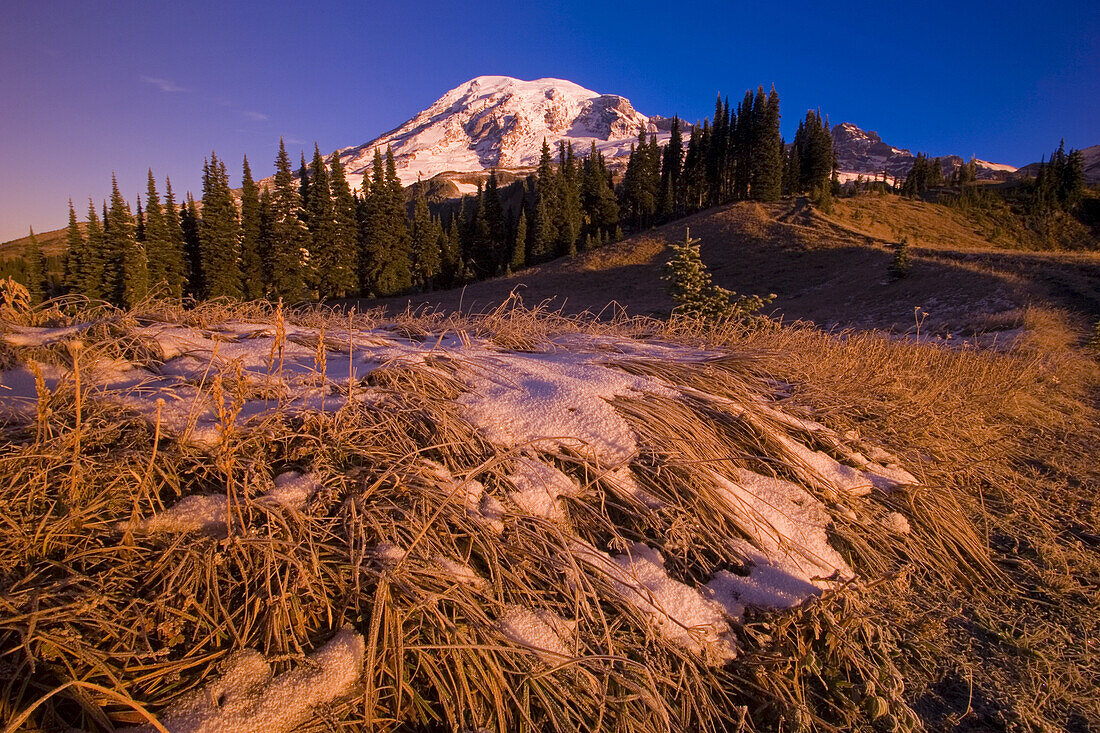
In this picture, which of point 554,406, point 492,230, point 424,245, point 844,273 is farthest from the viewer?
point 492,230

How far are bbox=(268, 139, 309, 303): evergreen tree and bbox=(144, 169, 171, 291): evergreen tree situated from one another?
6.61 metres

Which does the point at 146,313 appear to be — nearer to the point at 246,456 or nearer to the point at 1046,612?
the point at 246,456

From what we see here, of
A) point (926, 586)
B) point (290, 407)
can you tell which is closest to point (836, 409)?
point (926, 586)

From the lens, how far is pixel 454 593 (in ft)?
4.95

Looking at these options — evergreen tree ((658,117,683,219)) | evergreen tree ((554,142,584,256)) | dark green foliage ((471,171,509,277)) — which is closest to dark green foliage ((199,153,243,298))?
dark green foliage ((471,171,509,277))

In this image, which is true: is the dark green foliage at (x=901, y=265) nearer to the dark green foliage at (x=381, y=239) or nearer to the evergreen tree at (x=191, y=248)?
the dark green foliage at (x=381, y=239)

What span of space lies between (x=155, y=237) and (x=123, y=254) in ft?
7.89

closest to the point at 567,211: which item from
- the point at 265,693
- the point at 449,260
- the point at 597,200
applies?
the point at 597,200

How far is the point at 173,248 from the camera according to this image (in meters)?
36.7

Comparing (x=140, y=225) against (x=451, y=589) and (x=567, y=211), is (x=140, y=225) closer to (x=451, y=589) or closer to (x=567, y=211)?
(x=567, y=211)

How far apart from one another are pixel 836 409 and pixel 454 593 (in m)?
2.64

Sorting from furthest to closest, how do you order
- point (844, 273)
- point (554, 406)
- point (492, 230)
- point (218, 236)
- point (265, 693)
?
point (492, 230) < point (218, 236) < point (844, 273) < point (554, 406) < point (265, 693)

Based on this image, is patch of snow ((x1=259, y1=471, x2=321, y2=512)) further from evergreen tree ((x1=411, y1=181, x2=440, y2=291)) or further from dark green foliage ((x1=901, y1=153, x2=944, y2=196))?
dark green foliage ((x1=901, y1=153, x2=944, y2=196))

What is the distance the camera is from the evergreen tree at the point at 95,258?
109 feet
